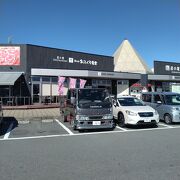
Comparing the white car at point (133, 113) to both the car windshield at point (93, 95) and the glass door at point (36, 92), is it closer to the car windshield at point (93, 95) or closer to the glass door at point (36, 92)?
the car windshield at point (93, 95)

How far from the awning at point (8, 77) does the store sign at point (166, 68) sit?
75.9 feet

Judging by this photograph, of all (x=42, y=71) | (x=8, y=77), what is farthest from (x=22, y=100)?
(x=42, y=71)

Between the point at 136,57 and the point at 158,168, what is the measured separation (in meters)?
46.6

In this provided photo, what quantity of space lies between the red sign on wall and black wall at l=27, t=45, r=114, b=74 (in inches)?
51.3

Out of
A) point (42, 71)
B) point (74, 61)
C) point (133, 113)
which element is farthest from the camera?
point (74, 61)

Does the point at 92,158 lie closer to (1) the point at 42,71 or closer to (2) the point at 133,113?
(2) the point at 133,113

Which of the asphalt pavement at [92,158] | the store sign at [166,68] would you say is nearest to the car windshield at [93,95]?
the asphalt pavement at [92,158]

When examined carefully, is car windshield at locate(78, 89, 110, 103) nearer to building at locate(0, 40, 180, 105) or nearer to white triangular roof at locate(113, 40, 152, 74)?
building at locate(0, 40, 180, 105)

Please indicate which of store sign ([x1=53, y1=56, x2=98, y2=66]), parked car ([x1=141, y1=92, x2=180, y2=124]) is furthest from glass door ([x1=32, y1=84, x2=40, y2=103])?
parked car ([x1=141, y1=92, x2=180, y2=124])

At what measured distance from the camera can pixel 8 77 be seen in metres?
26.4

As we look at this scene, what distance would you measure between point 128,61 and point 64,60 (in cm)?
2127

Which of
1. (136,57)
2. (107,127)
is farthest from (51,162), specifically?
(136,57)

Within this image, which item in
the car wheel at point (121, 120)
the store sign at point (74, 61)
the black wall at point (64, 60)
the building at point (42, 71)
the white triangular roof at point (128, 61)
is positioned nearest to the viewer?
the car wheel at point (121, 120)

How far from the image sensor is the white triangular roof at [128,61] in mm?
50188
